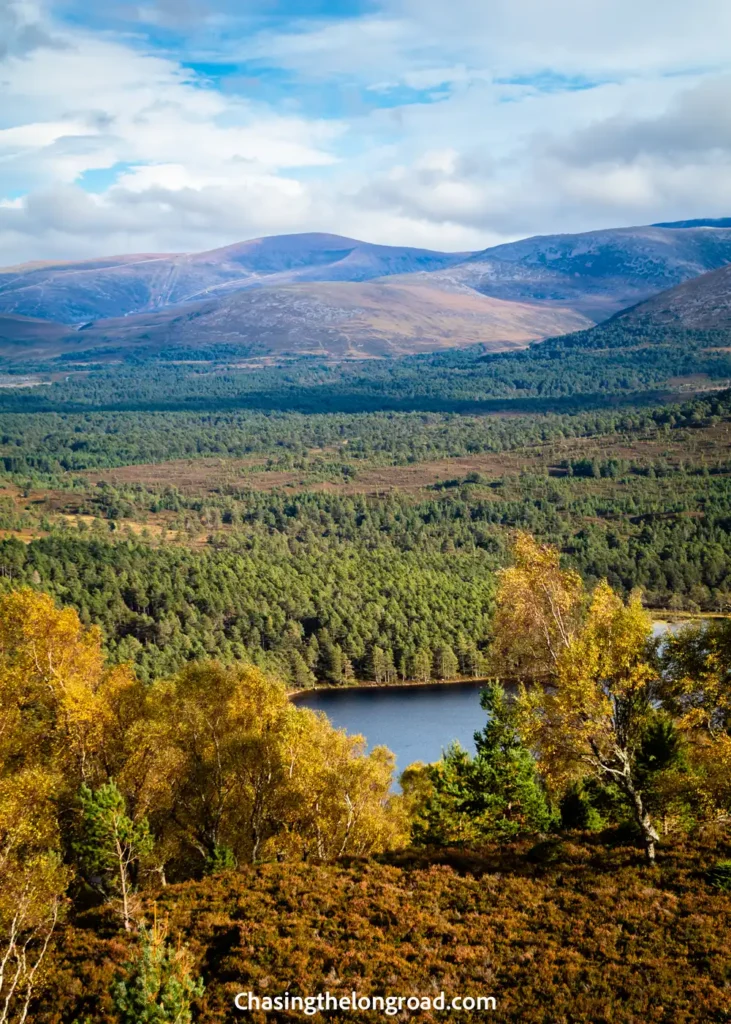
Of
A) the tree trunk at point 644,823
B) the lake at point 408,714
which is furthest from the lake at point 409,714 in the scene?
the tree trunk at point 644,823

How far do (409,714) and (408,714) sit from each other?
0.50 feet

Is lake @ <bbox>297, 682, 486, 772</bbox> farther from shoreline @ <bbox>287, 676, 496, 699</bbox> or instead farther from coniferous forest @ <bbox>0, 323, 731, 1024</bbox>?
coniferous forest @ <bbox>0, 323, 731, 1024</bbox>

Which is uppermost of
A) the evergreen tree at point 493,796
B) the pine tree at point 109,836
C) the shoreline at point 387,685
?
the pine tree at point 109,836

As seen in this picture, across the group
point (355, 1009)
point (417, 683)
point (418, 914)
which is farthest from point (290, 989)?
point (417, 683)

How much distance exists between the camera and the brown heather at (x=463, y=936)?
2414 centimetres

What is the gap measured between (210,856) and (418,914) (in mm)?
10326

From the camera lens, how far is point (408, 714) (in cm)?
11456

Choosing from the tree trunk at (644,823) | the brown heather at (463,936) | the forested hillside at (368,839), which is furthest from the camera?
the tree trunk at (644,823)

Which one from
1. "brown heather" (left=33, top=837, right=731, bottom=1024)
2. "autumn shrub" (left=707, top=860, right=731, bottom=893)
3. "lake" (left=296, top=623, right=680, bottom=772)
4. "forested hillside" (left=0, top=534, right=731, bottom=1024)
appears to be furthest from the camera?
"lake" (left=296, top=623, right=680, bottom=772)

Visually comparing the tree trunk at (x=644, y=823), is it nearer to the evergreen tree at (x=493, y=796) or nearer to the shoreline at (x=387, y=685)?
the evergreen tree at (x=493, y=796)

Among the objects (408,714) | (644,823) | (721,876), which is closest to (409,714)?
(408,714)

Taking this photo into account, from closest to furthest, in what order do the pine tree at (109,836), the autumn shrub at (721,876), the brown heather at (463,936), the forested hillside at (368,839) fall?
the brown heather at (463,936) < the forested hillside at (368,839) < the pine tree at (109,836) < the autumn shrub at (721,876)

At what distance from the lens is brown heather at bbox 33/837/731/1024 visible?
24.1 m

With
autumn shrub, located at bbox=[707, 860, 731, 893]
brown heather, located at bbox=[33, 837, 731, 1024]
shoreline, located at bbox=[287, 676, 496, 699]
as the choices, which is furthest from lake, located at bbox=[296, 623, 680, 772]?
autumn shrub, located at bbox=[707, 860, 731, 893]
